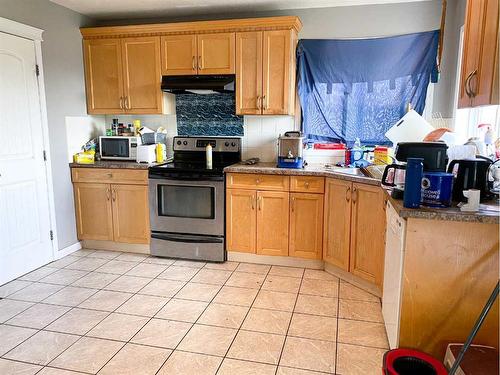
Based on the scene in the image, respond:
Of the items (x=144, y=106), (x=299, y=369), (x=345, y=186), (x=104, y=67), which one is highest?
(x=104, y=67)

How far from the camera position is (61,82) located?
3645 millimetres

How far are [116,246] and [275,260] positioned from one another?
1.69 metres

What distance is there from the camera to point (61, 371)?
2.03 m

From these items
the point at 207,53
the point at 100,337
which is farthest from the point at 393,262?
the point at 207,53

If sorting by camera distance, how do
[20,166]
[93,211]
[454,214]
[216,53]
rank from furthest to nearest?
[93,211] → [216,53] → [20,166] → [454,214]

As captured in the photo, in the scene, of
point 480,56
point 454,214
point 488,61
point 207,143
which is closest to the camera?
point 454,214

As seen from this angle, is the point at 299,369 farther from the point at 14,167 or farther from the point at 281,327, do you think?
the point at 14,167

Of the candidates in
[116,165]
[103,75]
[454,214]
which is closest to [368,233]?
[454,214]

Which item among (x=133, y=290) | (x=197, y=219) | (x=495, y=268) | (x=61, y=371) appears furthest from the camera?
(x=197, y=219)

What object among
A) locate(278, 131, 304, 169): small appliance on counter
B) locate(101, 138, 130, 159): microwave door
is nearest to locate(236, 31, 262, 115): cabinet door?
locate(278, 131, 304, 169): small appliance on counter

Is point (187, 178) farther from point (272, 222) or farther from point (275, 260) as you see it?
point (275, 260)

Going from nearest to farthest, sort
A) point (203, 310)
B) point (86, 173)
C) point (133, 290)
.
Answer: point (203, 310) < point (133, 290) < point (86, 173)

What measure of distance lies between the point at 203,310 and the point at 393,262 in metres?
1.36

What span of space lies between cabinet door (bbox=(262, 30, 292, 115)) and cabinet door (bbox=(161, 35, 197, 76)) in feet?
2.37
